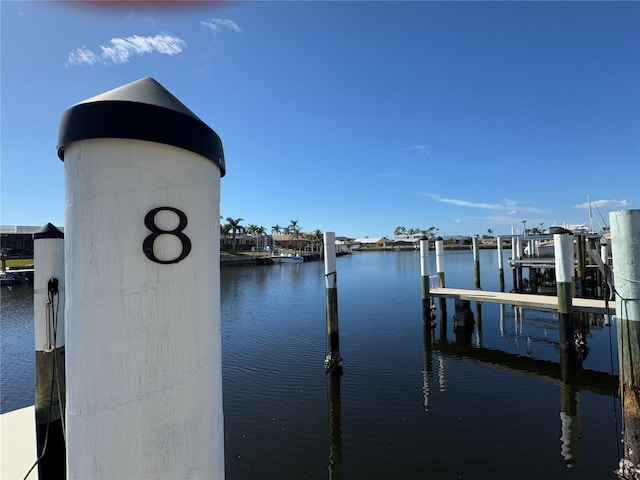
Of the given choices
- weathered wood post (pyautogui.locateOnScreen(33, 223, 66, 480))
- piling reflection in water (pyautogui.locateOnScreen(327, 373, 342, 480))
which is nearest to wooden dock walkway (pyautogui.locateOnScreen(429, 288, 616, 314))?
piling reflection in water (pyautogui.locateOnScreen(327, 373, 342, 480))

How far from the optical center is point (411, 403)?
8.52 meters

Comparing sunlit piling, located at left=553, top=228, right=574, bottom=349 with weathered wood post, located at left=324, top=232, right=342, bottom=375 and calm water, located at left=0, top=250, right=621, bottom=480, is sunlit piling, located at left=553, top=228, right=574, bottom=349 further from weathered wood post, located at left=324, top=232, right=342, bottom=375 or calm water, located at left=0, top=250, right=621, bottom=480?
weathered wood post, located at left=324, top=232, right=342, bottom=375

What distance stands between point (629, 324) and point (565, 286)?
6043mm

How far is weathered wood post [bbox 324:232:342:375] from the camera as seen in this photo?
34.1 feet

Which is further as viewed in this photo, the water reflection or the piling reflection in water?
the water reflection

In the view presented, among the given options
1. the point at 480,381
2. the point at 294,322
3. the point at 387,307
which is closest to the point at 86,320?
the point at 480,381

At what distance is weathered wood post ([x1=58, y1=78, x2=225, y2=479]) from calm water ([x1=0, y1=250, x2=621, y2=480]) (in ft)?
18.3

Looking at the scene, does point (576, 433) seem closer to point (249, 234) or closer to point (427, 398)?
point (427, 398)

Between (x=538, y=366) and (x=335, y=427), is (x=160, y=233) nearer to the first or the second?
(x=335, y=427)

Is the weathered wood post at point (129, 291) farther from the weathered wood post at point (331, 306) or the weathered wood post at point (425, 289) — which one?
the weathered wood post at point (425, 289)

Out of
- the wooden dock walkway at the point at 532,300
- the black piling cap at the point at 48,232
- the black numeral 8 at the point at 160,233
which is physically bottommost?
the wooden dock walkway at the point at 532,300

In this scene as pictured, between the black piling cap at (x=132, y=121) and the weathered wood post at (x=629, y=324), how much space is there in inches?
242

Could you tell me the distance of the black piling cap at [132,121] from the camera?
1.44 m


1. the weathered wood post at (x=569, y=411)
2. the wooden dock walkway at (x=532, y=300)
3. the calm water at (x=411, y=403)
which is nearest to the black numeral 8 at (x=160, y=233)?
the calm water at (x=411, y=403)
